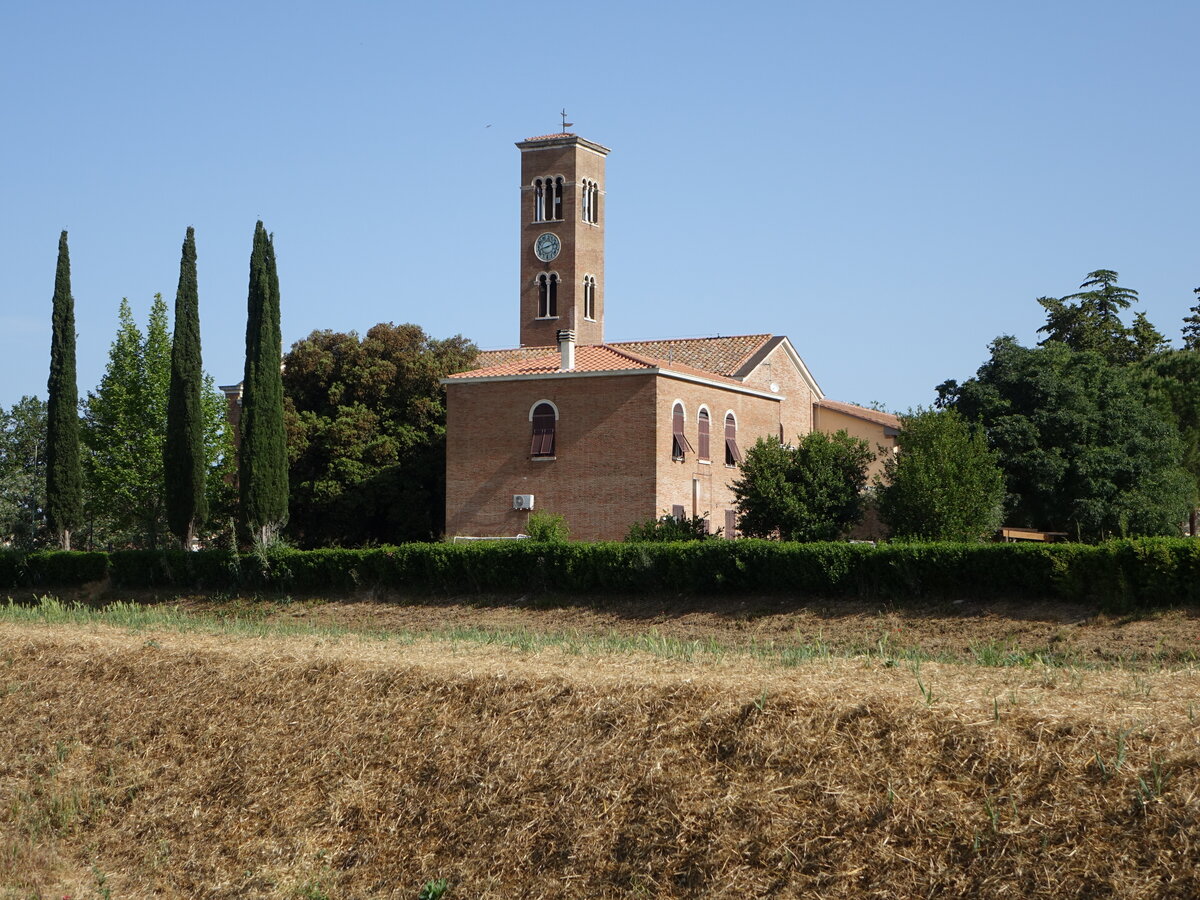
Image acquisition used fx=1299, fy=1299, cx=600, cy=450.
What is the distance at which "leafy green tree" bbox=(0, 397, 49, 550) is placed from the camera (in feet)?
200

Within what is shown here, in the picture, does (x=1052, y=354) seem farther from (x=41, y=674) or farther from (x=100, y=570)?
(x=41, y=674)

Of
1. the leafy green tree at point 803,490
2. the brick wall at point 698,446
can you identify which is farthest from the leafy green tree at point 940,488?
the brick wall at point 698,446

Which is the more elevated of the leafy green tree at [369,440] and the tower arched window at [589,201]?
the tower arched window at [589,201]

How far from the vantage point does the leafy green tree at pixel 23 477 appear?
200 ft

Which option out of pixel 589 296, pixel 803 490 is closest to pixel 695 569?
pixel 803 490

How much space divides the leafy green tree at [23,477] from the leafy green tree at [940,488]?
30422 mm

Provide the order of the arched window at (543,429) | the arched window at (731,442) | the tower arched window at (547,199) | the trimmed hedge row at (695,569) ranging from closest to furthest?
the trimmed hedge row at (695,569) < the arched window at (543,429) < the arched window at (731,442) < the tower arched window at (547,199)

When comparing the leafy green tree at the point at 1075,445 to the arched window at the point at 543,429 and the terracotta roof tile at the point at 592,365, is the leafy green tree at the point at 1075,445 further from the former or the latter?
the arched window at the point at 543,429

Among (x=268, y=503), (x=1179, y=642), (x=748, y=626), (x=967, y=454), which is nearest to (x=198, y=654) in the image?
(x=748, y=626)

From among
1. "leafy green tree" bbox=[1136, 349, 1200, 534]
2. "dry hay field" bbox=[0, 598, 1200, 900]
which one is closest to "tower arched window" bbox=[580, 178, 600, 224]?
"leafy green tree" bbox=[1136, 349, 1200, 534]

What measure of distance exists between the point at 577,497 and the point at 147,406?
1644 cm

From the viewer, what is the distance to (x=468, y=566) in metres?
30.8

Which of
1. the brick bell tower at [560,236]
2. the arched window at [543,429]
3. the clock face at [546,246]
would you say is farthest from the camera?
the clock face at [546,246]

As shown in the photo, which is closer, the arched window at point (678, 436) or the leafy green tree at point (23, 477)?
the arched window at point (678, 436)
